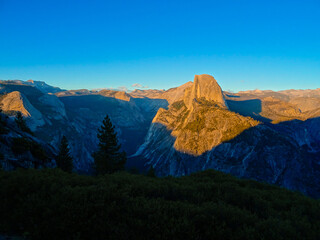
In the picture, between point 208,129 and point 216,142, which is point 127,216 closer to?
point 216,142

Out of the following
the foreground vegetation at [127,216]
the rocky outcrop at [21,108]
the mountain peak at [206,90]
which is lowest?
the foreground vegetation at [127,216]

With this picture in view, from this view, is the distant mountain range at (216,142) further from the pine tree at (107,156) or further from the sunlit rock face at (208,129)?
the pine tree at (107,156)

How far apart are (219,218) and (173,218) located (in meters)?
2.01

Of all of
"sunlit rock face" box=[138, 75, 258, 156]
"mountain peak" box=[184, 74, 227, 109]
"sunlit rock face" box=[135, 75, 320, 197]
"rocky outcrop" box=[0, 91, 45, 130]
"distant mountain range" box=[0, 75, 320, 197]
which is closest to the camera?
"sunlit rock face" box=[135, 75, 320, 197]

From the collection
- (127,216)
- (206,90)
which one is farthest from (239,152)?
(206,90)

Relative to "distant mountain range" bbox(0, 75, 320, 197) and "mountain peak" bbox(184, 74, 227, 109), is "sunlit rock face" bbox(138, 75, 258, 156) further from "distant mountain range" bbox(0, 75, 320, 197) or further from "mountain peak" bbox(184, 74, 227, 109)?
"mountain peak" bbox(184, 74, 227, 109)

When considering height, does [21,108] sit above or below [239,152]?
above

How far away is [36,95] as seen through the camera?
12988 centimetres

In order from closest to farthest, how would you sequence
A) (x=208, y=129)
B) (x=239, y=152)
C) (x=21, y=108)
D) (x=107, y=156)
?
1. (x=107, y=156)
2. (x=239, y=152)
3. (x=208, y=129)
4. (x=21, y=108)

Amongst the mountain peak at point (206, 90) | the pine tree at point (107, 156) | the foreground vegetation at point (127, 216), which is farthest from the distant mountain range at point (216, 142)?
the foreground vegetation at point (127, 216)

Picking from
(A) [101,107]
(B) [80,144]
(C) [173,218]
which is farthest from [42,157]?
(A) [101,107]

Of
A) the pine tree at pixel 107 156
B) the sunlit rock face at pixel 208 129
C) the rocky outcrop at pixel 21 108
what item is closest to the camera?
the pine tree at pixel 107 156

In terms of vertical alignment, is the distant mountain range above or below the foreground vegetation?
below

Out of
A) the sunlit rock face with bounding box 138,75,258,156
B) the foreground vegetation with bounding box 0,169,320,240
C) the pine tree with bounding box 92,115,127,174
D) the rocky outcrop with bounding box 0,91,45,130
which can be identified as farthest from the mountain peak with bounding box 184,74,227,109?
the foreground vegetation with bounding box 0,169,320,240
